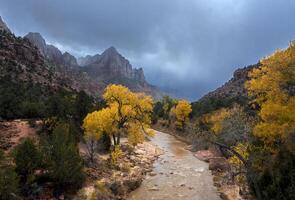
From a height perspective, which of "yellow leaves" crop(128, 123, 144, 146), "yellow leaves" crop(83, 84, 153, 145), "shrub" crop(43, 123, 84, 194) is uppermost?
"yellow leaves" crop(83, 84, 153, 145)

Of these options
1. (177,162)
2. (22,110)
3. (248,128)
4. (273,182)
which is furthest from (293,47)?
(22,110)

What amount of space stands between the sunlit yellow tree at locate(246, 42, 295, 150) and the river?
9.30m

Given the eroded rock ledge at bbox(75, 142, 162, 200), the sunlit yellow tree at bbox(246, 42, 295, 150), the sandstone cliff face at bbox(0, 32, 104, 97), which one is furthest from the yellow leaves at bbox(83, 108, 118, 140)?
the sandstone cliff face at bbox(0, 32, 104, 97)

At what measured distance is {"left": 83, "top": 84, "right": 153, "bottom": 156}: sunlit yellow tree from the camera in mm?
34688

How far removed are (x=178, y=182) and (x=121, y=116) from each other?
1165cm

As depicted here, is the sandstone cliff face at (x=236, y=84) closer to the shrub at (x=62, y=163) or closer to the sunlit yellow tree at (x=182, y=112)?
the sunlit yellow tree at (x=182, y=112)

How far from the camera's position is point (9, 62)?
89875mm

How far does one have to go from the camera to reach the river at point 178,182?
2653 cm

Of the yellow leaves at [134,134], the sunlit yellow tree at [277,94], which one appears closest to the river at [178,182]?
the yellow leaves at [134,134]

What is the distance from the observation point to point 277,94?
21000mm

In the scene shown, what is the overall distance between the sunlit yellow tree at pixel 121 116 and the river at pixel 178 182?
556 centimetres

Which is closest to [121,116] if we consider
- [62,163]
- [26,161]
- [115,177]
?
[115,177]

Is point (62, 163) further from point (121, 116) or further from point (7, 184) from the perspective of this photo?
point (121, 116)

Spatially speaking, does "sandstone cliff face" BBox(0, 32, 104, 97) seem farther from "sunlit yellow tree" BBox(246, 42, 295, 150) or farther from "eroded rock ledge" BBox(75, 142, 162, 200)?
"sunlit yellow tree" BBox(246, 42, 295, 150)
